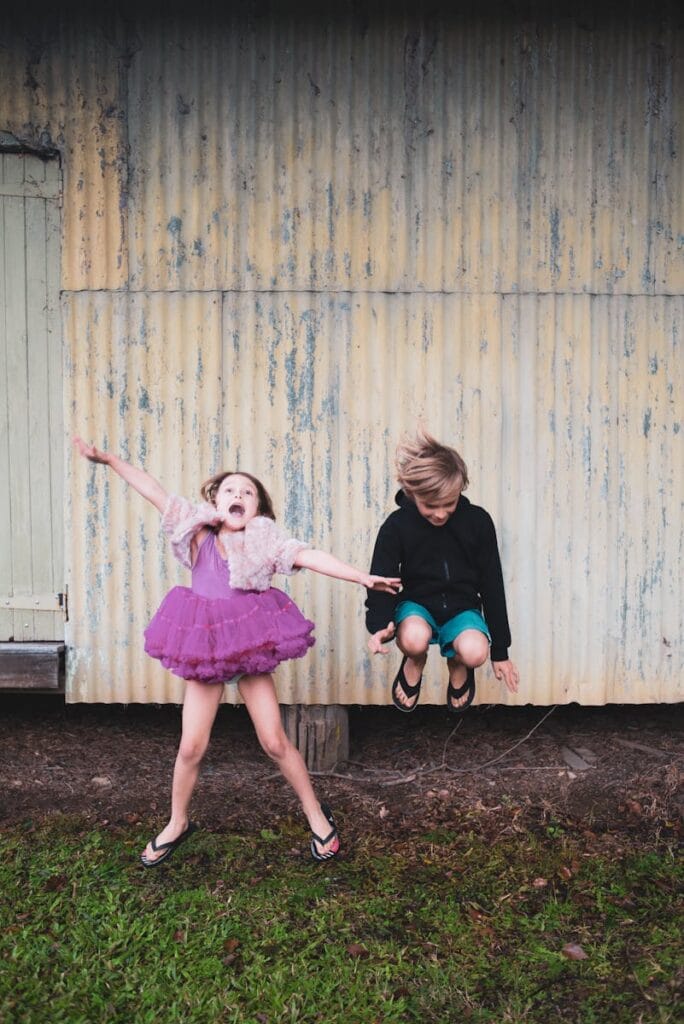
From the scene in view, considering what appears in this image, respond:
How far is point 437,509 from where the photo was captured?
4.41m

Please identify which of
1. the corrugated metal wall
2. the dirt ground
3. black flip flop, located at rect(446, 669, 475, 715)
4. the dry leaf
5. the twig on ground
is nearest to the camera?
the dry leaf

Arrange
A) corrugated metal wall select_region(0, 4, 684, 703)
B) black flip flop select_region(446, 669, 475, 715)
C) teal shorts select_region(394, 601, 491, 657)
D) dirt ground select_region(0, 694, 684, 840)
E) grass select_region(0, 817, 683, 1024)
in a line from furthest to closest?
corrugated metal wall select_region(0, 4, 684, 703) → dirt ground select_region(0, 694, 684, 840) → black flip flop select_region(446, 669, 475, 715) → teal shorts select_region(394, 601, 491, 657) → grass select_region(0, 817, 683, 1024)

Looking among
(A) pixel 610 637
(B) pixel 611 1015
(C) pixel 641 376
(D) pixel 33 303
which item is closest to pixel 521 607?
(A) pixel 610 637

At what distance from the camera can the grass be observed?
346 centimetres

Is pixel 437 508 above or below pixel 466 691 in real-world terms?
above

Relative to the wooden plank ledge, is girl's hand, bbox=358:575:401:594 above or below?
above

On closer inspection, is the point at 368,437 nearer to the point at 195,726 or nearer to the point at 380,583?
the point at 380,583

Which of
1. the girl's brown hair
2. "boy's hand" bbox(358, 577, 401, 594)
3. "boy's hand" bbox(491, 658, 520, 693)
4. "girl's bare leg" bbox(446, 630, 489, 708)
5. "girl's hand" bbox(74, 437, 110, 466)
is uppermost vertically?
"girl's hand" bbox(74, 437, 110, 466)

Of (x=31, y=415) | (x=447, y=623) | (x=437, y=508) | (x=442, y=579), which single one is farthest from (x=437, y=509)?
(x=31, y=415)

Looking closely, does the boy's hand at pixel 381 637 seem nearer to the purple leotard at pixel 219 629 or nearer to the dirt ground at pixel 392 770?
the purple leotard at pixel 219 629

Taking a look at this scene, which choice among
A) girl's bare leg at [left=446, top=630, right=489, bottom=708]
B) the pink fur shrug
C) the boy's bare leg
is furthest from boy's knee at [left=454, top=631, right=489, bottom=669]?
the pink fur shrug

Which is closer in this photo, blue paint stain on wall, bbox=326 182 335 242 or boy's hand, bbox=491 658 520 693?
boy's hand, bbox=491 658 520 693

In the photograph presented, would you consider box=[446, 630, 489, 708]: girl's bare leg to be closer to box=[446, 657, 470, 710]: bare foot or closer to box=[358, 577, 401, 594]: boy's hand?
box=[446, 657, 470, 710]: bare foot

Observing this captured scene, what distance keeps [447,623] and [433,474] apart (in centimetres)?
75
